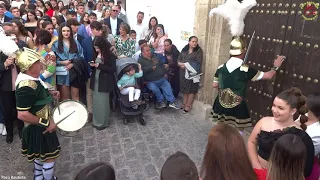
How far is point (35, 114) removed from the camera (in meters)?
2.70

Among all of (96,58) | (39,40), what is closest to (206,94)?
(96,58)

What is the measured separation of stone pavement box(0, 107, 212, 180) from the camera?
11.6 feet

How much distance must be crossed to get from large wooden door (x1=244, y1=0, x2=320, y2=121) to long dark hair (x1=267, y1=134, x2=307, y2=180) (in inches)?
94.4

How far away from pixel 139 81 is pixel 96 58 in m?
1.27

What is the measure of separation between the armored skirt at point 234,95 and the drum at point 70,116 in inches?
76.3

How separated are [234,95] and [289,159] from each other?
7.00ft

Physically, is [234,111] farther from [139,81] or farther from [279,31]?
[139,81]

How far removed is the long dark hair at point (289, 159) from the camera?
1500mm

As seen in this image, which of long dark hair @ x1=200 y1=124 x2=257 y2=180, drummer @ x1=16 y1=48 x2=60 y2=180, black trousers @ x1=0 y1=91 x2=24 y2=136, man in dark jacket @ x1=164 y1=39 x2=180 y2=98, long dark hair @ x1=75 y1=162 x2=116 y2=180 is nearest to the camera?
long dark hair @ x1=75 y1=162 x2=116 y2=180

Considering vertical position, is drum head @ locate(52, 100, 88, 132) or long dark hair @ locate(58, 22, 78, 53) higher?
long dark hair @ locate(58, 22, 78, 53)

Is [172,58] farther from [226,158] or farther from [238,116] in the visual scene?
[226,158]

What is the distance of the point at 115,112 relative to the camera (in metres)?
5.54

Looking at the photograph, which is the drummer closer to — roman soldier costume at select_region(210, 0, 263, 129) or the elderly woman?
roman soldier costume at select_region(210, 0, 263, 129)

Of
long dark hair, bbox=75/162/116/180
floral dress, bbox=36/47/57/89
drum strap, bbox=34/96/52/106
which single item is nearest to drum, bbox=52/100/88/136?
drum strap, bbox=34/96/52/106
